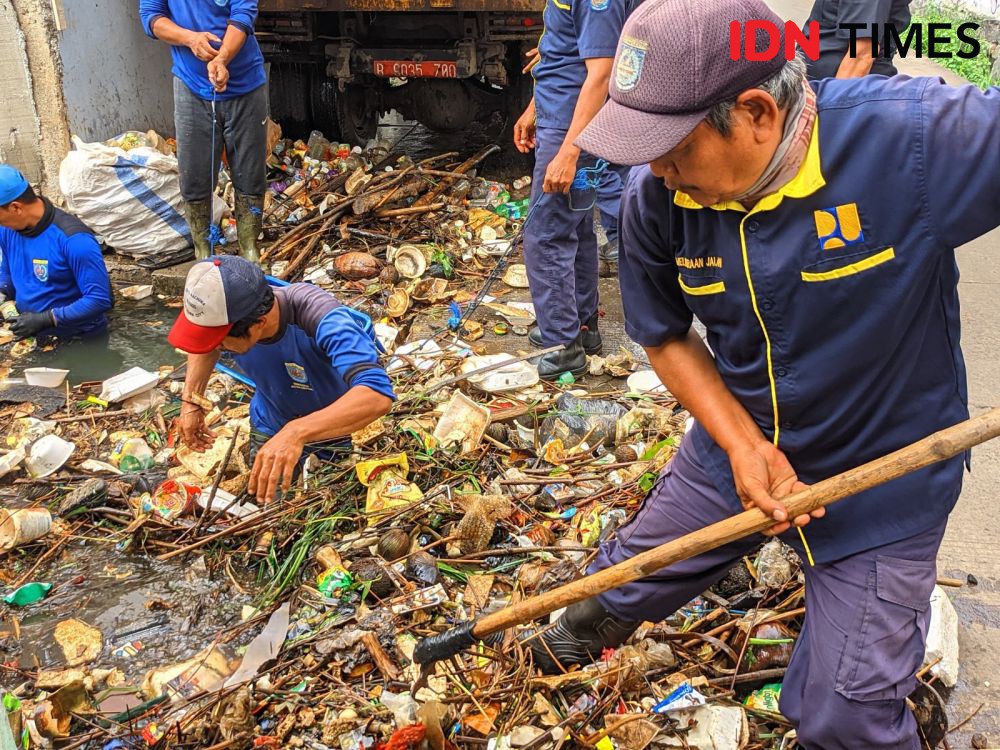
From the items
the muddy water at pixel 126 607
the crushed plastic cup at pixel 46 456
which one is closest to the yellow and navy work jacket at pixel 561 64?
the muddy water at pixel 126 607

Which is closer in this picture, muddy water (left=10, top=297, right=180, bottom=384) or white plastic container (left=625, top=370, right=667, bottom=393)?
white plastic container (left=625, top=370, right=667, bottom=393)

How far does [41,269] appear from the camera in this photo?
5625mm

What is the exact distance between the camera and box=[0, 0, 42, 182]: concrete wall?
6.63 meters

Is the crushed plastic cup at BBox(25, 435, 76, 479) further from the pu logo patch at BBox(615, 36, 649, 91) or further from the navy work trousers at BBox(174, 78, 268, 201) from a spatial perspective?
the pu logo patch at BBox(615, 36, 649, 91)

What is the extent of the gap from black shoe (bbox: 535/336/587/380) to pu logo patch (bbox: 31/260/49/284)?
3159 mm

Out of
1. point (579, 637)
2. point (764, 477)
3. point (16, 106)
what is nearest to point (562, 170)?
point (579, 637)

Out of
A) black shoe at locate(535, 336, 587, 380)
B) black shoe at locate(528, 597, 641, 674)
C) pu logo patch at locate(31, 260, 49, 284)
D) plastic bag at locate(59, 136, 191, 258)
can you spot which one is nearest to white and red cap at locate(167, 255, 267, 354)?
black shoe at locate(528, 597, 641, 674)

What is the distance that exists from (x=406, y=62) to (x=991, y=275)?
4875 mm

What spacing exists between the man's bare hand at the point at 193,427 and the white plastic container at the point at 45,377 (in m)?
1.87

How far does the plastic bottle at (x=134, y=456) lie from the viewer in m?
4.50

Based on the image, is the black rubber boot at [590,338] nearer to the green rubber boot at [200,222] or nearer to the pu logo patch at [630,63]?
the green rubber boot at [200,222]

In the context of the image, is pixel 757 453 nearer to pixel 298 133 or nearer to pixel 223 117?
pixel 223 117

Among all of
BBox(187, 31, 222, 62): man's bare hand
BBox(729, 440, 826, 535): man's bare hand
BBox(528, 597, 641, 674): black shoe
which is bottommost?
BBox(528, 597, 641, 674): black shoe

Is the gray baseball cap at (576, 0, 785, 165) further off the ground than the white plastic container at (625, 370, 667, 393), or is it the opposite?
the gray baseball cap at (576, 0, 785, 165)
